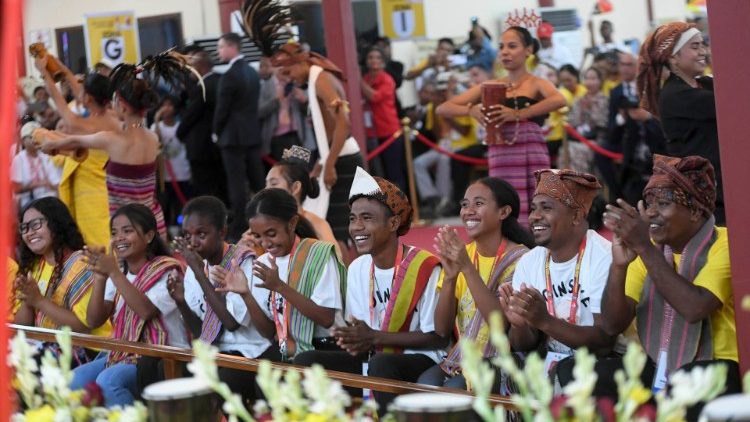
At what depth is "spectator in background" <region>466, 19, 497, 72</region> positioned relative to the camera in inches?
456

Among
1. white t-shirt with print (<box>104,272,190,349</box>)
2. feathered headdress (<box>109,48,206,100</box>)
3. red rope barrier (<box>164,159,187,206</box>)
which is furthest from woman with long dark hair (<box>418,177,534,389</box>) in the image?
red rope barrier (<box>164,159,187,206</box>)

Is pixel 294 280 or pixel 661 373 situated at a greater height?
pixel 294 280

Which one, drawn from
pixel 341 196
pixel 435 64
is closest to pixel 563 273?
pixel 341 196

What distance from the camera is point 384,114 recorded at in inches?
400

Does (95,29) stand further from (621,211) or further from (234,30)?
(621,211)

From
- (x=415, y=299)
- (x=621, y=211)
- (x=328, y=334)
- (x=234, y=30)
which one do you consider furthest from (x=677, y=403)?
(x=234, y=30)

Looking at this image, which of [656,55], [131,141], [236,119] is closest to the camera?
[656,55]

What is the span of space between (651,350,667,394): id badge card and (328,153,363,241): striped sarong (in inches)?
120

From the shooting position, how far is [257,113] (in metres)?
9.20

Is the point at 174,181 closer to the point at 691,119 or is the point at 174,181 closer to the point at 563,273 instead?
the point at 691,119

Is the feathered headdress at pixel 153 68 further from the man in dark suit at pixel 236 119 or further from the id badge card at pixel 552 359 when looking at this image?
the id badge card at pixel 552 359

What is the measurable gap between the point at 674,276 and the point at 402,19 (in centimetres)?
940

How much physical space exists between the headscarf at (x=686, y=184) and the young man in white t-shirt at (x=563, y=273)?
0.31 metres

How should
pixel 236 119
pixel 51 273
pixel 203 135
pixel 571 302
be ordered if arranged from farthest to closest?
pixel 203 135, pixel 236 119, pixel 51 273, pixel 571 302
